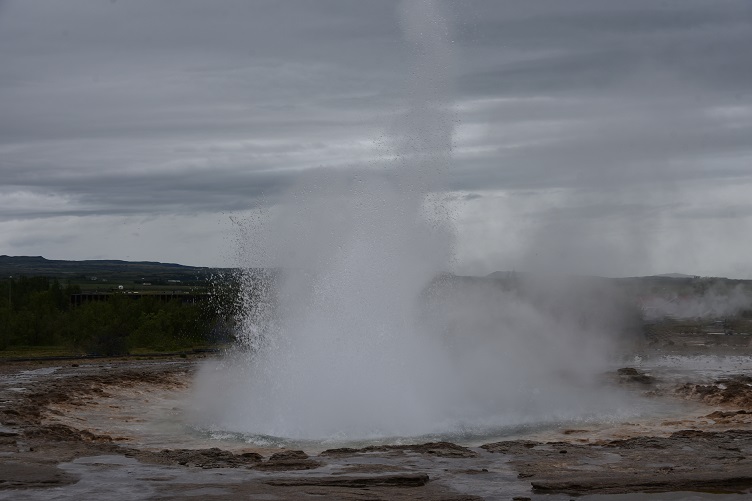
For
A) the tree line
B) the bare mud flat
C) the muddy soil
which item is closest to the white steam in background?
the tree line

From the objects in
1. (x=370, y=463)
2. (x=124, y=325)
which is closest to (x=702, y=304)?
(x=124, y=325)

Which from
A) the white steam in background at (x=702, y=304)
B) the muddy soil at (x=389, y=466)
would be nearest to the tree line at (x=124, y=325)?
the white steam in background at (x=702, y=304)

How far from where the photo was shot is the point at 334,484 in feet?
40.5

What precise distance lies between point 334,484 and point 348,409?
613cm

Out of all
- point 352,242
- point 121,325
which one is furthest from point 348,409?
point 121,325

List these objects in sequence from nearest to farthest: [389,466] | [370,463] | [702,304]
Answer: [389,466], [370,463], [702,304]

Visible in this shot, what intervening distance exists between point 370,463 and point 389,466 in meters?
0.46

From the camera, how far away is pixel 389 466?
44.6 ft

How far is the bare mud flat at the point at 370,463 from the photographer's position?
1188 cm

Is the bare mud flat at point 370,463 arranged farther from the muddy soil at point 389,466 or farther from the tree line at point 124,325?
the tree line at point 124,325

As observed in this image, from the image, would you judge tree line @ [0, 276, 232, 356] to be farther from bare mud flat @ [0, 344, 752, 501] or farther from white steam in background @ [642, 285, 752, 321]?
bare mud flat @ [0, 344, 752, 501]

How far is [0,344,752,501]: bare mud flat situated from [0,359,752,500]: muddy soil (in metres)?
0.02

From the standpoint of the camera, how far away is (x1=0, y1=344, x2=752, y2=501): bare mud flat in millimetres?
11875

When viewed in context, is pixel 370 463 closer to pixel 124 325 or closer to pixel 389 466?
pixel 389 466
